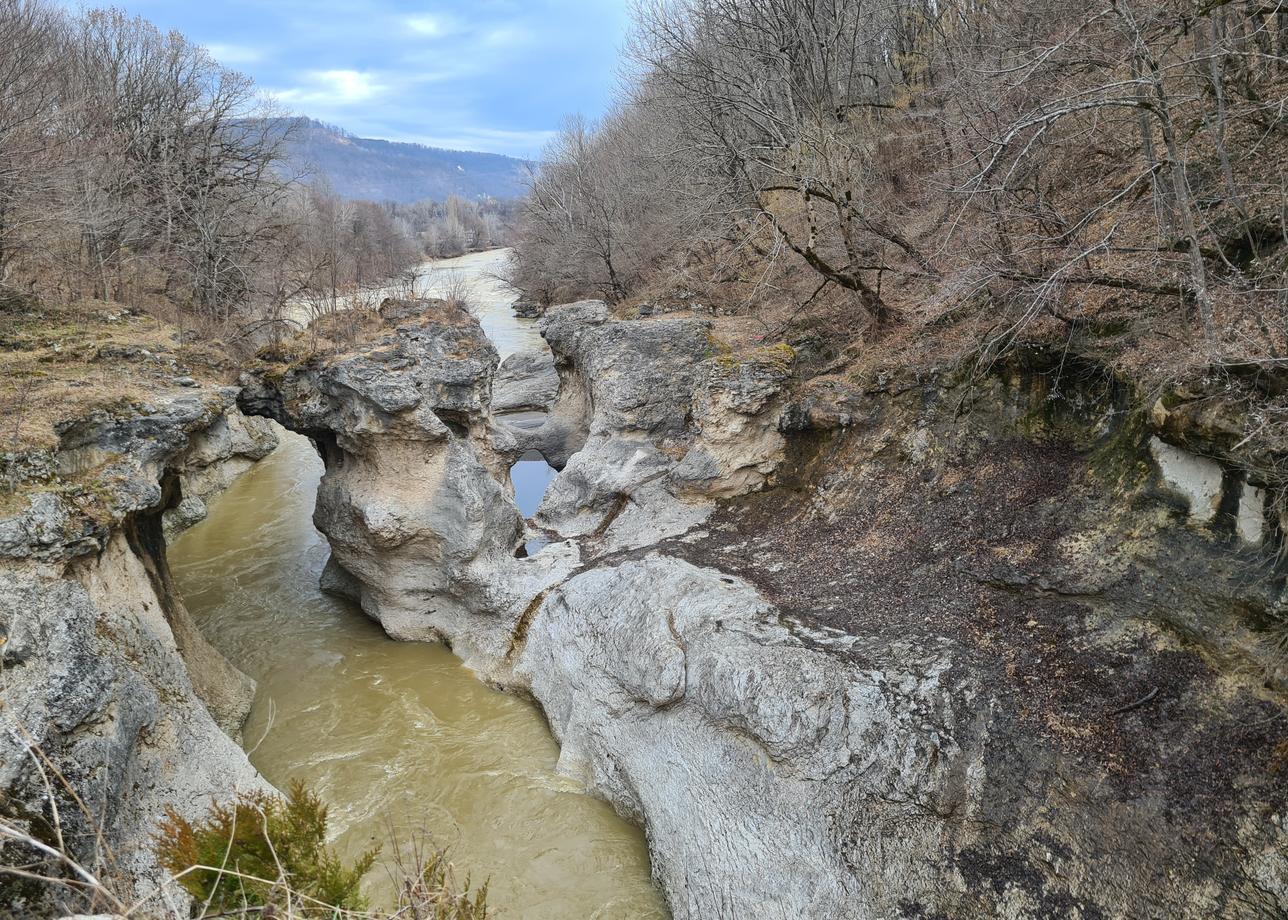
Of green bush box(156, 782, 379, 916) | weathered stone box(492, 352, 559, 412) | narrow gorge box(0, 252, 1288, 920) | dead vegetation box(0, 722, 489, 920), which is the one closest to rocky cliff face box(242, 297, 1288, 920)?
narrow gorge box(0, 252, 1288, 920)

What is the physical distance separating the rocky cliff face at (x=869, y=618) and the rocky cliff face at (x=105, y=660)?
294cm

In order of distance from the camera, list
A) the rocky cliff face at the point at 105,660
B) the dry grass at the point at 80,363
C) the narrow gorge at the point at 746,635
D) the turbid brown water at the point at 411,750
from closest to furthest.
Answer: the rocky cliff face at the point at 105,660
the narrow gorge at the point at 746,635
the turbid brown water at the point at 411,750
the dry grass at the point at 80,363

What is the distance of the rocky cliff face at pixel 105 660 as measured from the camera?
18.9 feet

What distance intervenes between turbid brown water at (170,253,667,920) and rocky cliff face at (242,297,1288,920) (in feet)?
1.51

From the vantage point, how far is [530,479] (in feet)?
67.5

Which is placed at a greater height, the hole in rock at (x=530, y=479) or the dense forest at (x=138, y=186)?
the dense forest at (x=138, y=186)

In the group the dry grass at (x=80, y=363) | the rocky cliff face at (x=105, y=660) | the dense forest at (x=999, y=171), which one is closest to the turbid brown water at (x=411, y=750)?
the rocky cliff face at (x=105, y=660)

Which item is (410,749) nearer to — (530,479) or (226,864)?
(226,864)

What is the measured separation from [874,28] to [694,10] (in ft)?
16.4

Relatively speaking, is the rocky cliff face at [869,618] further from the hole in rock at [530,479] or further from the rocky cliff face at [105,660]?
the hole in rock at [530,479]

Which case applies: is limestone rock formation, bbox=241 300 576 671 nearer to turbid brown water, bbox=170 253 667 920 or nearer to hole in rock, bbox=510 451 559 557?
turbid brown water, bbox=170 253 667 920

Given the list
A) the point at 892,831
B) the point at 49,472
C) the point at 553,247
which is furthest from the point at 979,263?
the point at 553,247

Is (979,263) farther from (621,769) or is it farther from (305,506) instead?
(305,506)

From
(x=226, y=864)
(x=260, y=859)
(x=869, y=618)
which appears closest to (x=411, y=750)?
(x=260, y=859)
